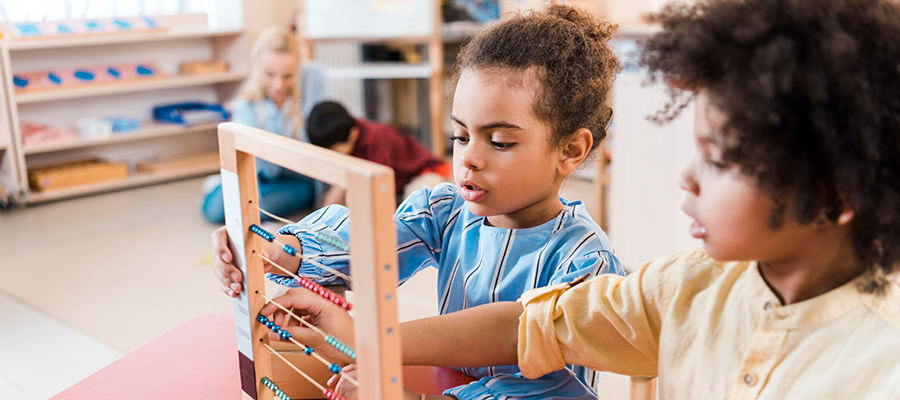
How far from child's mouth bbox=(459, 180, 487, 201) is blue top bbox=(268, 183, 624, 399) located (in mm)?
91

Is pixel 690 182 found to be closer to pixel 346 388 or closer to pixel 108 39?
pixel 346 388

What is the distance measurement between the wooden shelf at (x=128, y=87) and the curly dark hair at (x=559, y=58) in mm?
3458

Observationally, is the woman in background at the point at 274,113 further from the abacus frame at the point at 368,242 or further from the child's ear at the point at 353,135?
the abacus frame at the point at 368,242

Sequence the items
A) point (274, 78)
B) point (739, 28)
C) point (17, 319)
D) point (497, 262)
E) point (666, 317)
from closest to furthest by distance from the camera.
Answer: point (739, 28)
point (666, 317)
point (497, 262)
point (17, 319)
point (274, 78)

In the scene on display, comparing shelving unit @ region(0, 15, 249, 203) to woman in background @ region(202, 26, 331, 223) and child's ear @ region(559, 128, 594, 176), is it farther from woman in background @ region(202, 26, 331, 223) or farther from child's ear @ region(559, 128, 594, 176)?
child's ear @ region(559, 128, 594, 176)

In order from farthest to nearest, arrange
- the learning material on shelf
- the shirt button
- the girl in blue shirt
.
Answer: the learning material on shelf
the girl in blue shirt
the shirt button

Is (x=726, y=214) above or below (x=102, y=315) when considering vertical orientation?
above

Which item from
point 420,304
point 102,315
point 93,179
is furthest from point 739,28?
point 93,179

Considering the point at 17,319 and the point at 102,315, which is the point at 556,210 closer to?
the point at 102,315

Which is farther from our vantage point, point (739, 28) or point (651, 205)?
point (651, 205)

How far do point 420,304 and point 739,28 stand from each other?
74.9 inches

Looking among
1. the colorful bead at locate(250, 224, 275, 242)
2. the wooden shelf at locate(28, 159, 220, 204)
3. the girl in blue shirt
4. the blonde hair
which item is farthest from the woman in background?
the colorful bead at locate(250, 224, 275, 242)

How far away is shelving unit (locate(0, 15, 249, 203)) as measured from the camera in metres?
3.68

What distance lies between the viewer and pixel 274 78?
3322 millimetres
